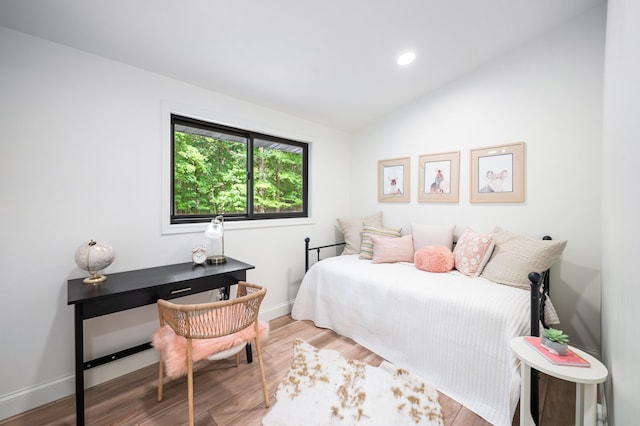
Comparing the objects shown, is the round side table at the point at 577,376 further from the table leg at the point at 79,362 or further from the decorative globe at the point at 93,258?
the decorative globe at the point at 93,258

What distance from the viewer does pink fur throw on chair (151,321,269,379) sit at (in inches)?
56.2

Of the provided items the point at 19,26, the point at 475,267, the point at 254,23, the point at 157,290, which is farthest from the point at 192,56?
the point at 475,267

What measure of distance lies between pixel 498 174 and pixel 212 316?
274 cm

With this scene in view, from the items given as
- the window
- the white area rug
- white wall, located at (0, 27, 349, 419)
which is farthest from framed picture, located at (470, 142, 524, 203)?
white wall, located at (0, 27, 349, 419)

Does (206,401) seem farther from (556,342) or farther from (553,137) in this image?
(553,137)

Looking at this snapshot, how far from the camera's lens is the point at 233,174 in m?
2.70

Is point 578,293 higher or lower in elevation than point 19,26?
lower

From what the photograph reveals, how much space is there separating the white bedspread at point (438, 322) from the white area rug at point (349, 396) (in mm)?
190

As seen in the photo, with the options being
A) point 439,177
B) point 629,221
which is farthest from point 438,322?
point 439,177

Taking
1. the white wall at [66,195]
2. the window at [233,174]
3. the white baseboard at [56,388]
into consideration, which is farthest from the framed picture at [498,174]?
the white baseboard at [56,388]

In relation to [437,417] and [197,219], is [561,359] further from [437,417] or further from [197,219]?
[197,219]

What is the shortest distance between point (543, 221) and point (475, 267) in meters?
0.72

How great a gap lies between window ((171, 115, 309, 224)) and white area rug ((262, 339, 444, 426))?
1597 millimetres

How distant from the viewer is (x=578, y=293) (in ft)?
7.00
